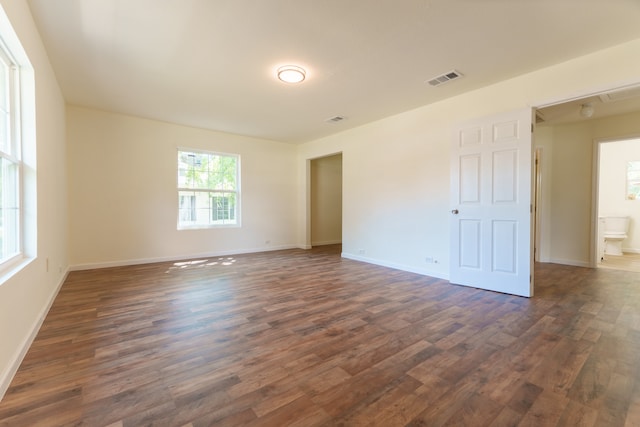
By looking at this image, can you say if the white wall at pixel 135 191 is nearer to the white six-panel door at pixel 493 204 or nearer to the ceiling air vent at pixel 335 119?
the ceiling air vent at pixel 335 119

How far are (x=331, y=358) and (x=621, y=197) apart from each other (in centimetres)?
807

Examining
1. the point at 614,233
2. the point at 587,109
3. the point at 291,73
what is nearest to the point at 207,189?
the point at 291,73

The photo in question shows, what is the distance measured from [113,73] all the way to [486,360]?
474 centimetres

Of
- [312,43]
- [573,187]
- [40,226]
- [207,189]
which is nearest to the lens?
[40,226]

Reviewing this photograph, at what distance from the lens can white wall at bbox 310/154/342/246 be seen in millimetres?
7574

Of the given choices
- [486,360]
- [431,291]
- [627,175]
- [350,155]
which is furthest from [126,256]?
[627,175]

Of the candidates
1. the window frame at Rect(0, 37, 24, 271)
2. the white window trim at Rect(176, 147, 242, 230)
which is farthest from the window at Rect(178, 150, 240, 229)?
the window frame at Rect(0, 37, 24, 271)

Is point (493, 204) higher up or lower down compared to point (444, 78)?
lower down

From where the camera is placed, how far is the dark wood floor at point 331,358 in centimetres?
141

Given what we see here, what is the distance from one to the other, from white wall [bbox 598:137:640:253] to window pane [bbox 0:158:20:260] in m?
9.24

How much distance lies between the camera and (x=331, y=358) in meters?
1.91

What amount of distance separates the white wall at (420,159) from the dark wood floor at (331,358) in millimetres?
1142

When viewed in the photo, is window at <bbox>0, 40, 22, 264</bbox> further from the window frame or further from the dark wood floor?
the dark wood floor

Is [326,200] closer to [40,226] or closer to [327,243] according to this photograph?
[327,243]
